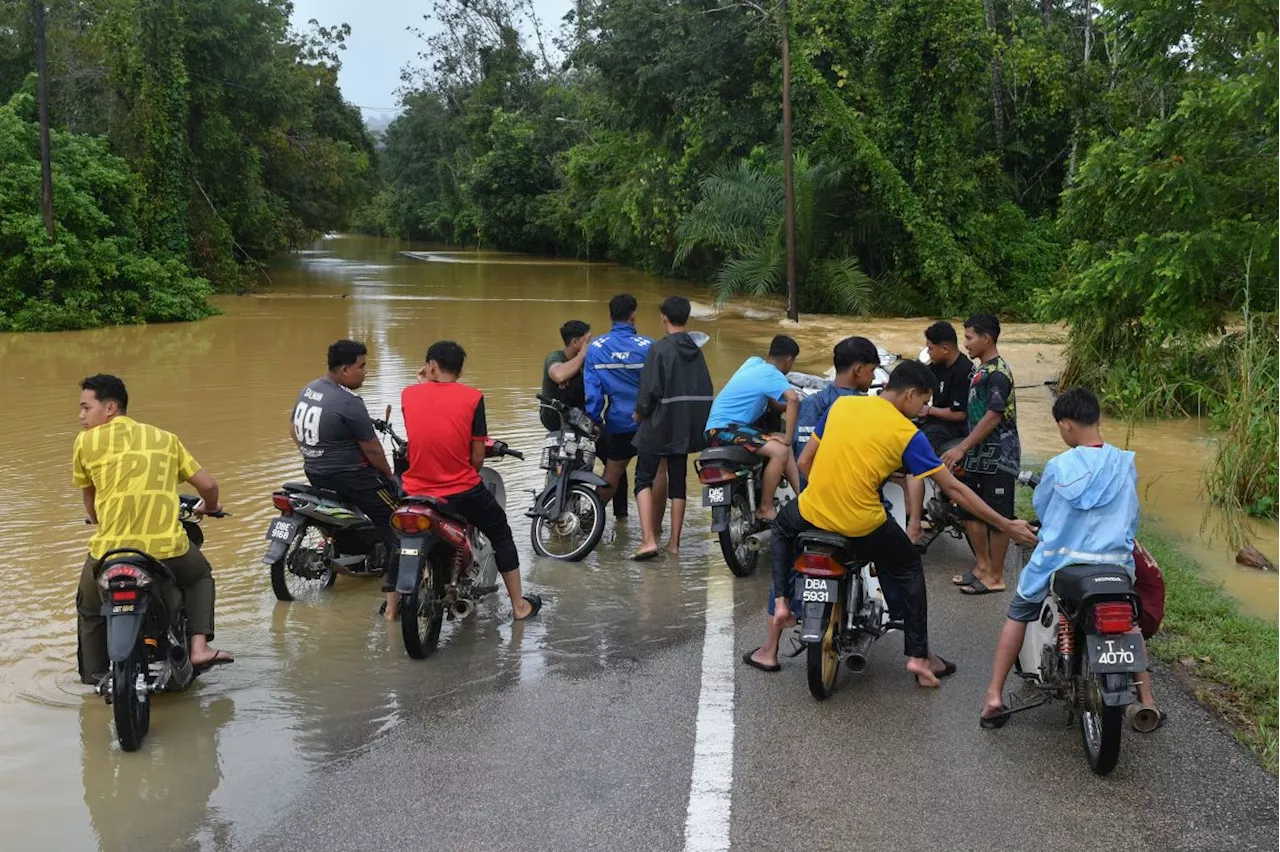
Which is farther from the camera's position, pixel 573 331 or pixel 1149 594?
pixel 573 331

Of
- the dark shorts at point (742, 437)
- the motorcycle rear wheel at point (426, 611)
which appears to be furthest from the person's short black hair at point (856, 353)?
the motorcycle rear wheel at point (426, 611)

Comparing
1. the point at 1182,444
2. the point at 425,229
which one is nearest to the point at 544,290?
the point at 1182,444

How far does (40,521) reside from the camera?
9945 mm

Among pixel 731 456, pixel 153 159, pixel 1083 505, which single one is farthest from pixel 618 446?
pixel 153 159

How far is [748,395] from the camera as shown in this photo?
8.07m

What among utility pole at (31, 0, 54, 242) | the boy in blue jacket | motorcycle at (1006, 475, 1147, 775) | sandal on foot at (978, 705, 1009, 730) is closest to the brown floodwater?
the boy in blue jacket

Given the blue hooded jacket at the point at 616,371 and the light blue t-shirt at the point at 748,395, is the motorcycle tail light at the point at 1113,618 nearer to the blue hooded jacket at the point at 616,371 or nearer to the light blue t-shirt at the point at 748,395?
the light blue t-shirt at the point at 748,395

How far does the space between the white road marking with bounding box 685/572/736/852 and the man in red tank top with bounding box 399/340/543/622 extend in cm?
149

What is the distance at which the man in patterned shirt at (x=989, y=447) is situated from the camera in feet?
24.3

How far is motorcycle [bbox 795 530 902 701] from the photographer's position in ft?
18.1

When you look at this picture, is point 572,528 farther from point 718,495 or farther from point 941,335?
point 941,335

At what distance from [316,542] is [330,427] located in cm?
104

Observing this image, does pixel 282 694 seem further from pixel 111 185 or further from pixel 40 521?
pixel 111 185

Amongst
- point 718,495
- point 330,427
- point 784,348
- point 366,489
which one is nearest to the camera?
point 330,427
